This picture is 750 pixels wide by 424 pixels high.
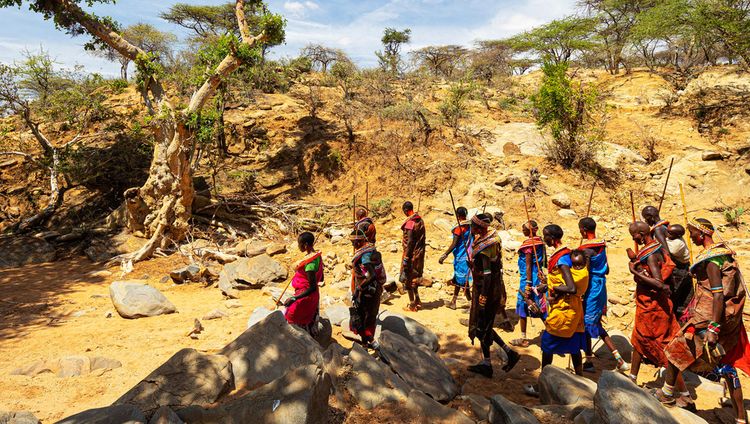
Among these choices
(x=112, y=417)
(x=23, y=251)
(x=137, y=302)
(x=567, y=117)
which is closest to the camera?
(x=112, y=417)

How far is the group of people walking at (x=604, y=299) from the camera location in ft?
10.7

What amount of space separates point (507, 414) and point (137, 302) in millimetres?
5744

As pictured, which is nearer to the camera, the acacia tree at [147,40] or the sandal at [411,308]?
the sandal at [411,308]

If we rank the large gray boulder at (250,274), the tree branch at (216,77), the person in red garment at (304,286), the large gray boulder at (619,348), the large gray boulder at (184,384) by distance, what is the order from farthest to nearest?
1. the tree branch at (216,77)
2. the large gray boulder at (250,274)
3. the large gray boulder at (619,348)
4. the person in red garment at (304,286)
5. the large gray boulder at (184,384)

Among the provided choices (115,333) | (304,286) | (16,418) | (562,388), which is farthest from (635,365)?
(115,333)

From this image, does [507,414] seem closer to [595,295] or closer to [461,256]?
[595,295]

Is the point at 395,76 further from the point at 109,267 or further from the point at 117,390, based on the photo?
the point at 117,390

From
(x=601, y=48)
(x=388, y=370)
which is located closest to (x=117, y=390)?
(x=388, y=370)

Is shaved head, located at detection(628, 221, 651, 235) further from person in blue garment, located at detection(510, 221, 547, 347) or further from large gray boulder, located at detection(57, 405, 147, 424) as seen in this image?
large gray boulder, located at detection(57, 405, 147, 424)

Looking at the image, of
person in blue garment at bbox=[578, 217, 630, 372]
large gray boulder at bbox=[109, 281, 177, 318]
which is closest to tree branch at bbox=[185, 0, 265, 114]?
large gray boulder at bbox=[109, 281, 177, 318]

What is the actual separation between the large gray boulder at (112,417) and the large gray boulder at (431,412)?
6.14 feet

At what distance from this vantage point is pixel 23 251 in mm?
9367

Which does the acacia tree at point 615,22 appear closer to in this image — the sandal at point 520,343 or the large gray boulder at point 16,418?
the sandal at point 520,343

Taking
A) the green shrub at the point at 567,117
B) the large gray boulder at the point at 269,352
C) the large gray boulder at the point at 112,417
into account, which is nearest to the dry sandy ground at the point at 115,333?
the large gray boulder at the point at 269,352
